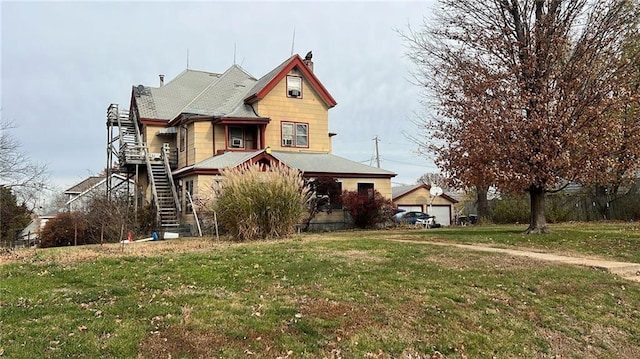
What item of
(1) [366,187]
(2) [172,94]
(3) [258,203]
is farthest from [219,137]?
(3) [258,203]

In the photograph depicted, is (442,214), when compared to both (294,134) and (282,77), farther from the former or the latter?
(282,77)

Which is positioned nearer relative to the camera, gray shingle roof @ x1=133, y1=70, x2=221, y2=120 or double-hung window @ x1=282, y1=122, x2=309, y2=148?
double-hung window @ x1=282, y1=122, x2=309, y2=148

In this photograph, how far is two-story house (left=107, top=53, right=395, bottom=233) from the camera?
23828 mm

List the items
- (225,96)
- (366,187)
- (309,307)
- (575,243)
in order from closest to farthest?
(309,307), (575,243), (366,187), (225,96)

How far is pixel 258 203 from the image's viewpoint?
13.7 metres

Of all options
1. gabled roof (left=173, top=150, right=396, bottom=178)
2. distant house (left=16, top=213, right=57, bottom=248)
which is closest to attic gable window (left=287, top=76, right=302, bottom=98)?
gabled roof (left=173, top=150, right=396, bottom=178)

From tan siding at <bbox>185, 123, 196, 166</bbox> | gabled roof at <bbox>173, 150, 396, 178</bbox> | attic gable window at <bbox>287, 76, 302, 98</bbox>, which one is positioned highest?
attic gable window at <bbox>287, 76, 302, 98</bbox>

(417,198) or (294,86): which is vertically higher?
(294,86)

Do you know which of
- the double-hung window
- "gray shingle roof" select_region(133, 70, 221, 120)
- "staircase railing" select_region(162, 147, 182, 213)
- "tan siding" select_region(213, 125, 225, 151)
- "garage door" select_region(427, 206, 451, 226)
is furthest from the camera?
"garage door" select_region(427, 206, 451, 226)

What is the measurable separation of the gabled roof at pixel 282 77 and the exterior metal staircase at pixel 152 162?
228 inches

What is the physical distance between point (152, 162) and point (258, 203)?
14586 mm

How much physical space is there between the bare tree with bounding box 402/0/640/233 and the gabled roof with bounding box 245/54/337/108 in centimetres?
1277

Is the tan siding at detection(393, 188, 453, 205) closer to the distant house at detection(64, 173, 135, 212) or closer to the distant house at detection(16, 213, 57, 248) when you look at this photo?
the distant house at detection(64, 173, 135, 212)

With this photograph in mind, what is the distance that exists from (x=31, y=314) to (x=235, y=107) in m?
21.9
